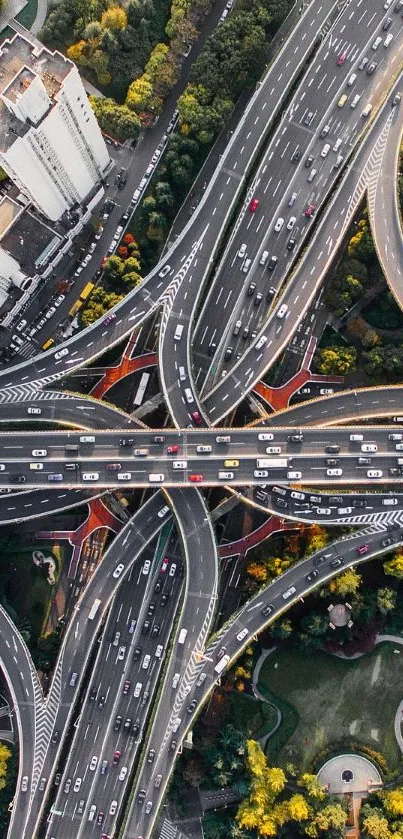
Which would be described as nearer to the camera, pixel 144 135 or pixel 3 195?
pixel 3 195

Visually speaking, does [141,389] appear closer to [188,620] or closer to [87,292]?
[87,292]

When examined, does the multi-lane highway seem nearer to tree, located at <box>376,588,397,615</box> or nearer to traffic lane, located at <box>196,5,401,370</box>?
tree, located at <box>376,588,397,615</box>

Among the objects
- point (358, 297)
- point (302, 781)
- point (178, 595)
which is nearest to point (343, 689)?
point (302, 781)

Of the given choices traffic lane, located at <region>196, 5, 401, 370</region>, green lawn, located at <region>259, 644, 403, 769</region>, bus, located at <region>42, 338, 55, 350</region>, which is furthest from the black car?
bus, located at <region>42, 338, 55, 350</region>

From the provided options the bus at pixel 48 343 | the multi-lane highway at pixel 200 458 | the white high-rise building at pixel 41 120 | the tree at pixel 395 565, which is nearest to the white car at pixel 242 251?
the white high-rise building at pixel 41 120

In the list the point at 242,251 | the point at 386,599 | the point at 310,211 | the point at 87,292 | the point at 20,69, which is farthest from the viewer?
the point at 87,292

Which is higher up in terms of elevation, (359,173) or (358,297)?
(359,173)

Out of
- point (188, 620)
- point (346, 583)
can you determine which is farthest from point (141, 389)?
point (346, 583)

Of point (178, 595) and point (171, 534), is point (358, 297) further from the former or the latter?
point (178, 595)
